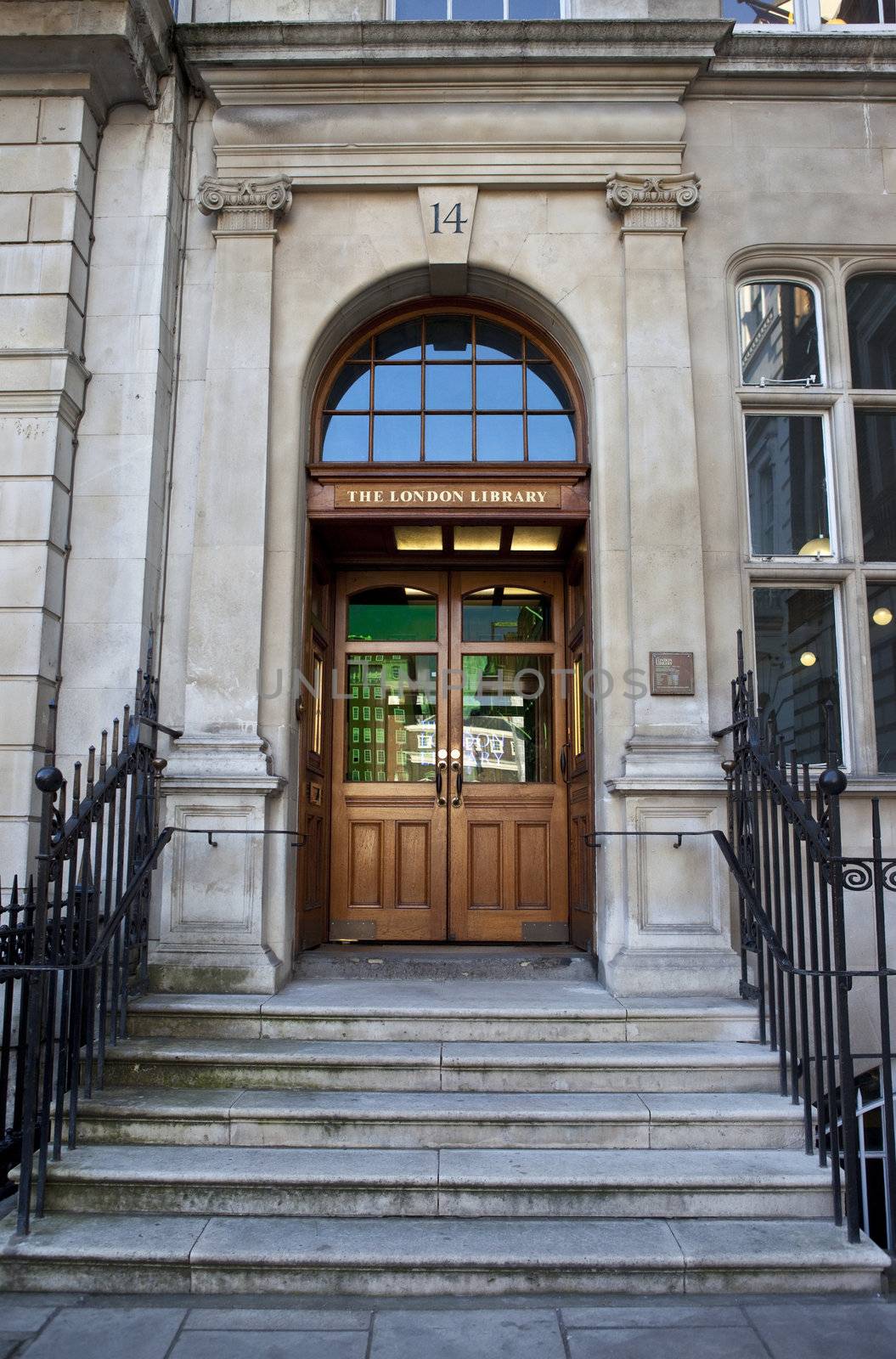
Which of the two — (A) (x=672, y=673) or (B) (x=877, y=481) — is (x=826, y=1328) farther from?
(B) (x=877, y=481)

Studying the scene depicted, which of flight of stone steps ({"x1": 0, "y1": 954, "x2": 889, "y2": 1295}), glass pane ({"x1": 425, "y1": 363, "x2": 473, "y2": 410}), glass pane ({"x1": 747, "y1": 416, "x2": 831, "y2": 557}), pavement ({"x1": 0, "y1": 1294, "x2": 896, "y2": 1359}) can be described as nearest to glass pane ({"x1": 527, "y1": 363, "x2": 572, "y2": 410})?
glass pane ({"x1": 425, "y1": 363, "x2": 473, "y2": 410})

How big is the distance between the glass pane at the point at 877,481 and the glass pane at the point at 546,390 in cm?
209

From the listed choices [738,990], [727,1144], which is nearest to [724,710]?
[738,990]

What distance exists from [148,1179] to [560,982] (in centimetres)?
288

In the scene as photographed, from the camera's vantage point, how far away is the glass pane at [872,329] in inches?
288

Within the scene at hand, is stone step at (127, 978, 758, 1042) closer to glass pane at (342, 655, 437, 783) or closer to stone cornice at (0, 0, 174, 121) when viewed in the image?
glass pane at (342, 655, 437, 783)

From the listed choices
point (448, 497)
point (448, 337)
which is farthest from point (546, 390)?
point (448, 497)

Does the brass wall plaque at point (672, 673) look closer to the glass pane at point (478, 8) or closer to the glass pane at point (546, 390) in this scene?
the glass pane at point (546, 390)

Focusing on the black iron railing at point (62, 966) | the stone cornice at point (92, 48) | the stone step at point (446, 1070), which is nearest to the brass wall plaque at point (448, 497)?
the black iron railing at point (62, 966)

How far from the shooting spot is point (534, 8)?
780cm

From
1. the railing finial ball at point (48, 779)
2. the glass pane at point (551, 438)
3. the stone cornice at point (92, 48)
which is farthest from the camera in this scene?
the glass pane at point (551, 438)

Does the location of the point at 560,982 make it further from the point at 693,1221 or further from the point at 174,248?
the point at 174,248

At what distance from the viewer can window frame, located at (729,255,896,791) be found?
6.83 metres

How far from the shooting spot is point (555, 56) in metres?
7.00
